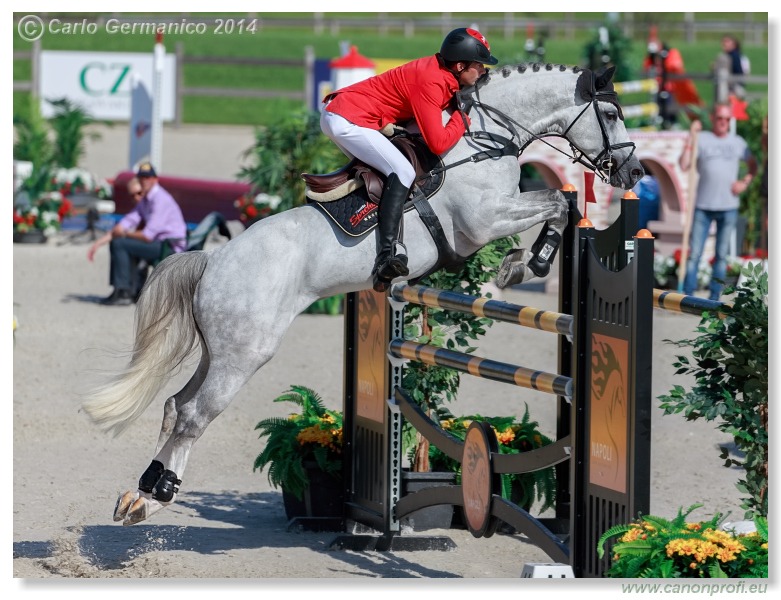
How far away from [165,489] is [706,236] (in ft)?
22.1

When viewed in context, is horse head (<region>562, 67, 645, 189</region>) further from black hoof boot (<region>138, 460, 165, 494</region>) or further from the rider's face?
black hoof boot (<region>138, 460, 165, 494</region>)

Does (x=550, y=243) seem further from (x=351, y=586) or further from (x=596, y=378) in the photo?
(x=351, y=586)

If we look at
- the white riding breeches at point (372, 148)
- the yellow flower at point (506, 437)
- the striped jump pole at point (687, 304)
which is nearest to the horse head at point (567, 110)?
the white riding breeches at point (372, 148)

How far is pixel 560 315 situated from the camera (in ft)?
14.5

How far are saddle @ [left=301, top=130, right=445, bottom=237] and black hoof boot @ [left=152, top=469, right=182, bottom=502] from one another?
3.64 feet

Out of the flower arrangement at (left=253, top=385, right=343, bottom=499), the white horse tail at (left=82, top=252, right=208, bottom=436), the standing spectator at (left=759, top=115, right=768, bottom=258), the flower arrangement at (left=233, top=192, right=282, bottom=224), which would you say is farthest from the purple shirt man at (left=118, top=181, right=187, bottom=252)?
the white horse tail at (left=82, top=252, right=208, bottom=436)

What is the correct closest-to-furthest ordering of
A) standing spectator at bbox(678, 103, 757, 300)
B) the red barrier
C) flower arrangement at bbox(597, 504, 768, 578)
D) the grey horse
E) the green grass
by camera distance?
1. flower arrangement at bbox(597, 504, 768, 578)
2. the grey horse
3. standing spectator at bbox(678, 103, 757, 300)
4. the red barrier
5. the green grass

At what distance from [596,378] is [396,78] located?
1.32m

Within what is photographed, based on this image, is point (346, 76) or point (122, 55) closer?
point (346, 76)

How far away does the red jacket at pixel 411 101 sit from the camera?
181 inches

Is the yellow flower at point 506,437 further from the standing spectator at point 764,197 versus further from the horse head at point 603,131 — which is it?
the standing spectator at point 764,197

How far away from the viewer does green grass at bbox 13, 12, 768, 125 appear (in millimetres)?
25344

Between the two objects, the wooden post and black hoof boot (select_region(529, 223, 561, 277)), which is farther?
the wooden post

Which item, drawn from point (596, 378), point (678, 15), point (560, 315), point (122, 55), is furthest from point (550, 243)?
point (678, 15)
